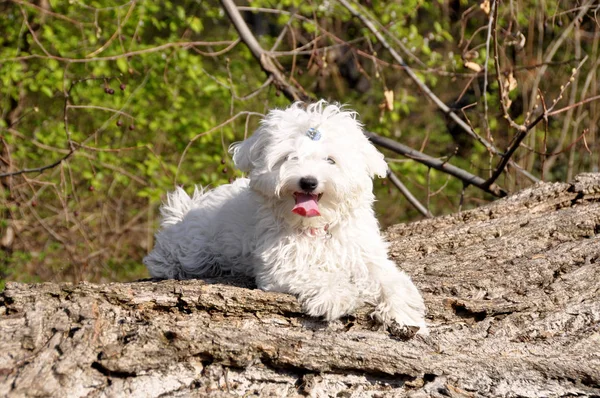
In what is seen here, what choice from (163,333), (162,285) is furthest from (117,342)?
(162,285)

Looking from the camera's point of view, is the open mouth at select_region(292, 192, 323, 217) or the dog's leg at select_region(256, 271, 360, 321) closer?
the dog's leg at select_region(256, 271, 360, 321)

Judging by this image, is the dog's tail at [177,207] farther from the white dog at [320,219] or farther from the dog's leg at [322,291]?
the dog's leg at [322,291]

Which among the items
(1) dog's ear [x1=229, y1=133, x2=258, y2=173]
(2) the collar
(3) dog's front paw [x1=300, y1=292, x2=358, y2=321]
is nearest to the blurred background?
(1) dog's ear [x1=229, y1=133, x2=258, y2=173]

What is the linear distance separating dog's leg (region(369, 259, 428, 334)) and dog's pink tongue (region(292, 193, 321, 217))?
1.69ft

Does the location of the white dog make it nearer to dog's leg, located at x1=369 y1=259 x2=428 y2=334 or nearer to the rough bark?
dog's leg, located at x1=369 y1=259 x2=428 y2=334

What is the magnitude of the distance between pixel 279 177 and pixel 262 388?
1094 mm

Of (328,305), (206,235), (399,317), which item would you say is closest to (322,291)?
(328,305)

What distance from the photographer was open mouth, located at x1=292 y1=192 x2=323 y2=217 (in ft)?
12.5

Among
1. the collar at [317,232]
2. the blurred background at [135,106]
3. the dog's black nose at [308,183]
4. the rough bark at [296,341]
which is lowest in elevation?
the rough bark at [296,341]

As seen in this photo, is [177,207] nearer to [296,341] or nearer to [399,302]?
[296,341]

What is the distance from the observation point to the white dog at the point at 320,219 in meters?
3.75

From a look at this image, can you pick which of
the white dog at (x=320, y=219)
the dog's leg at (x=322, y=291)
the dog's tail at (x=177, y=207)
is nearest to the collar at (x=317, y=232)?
the white dog at (x=320, y=219)

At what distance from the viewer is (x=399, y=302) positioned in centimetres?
372

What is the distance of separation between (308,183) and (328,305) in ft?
2.11
